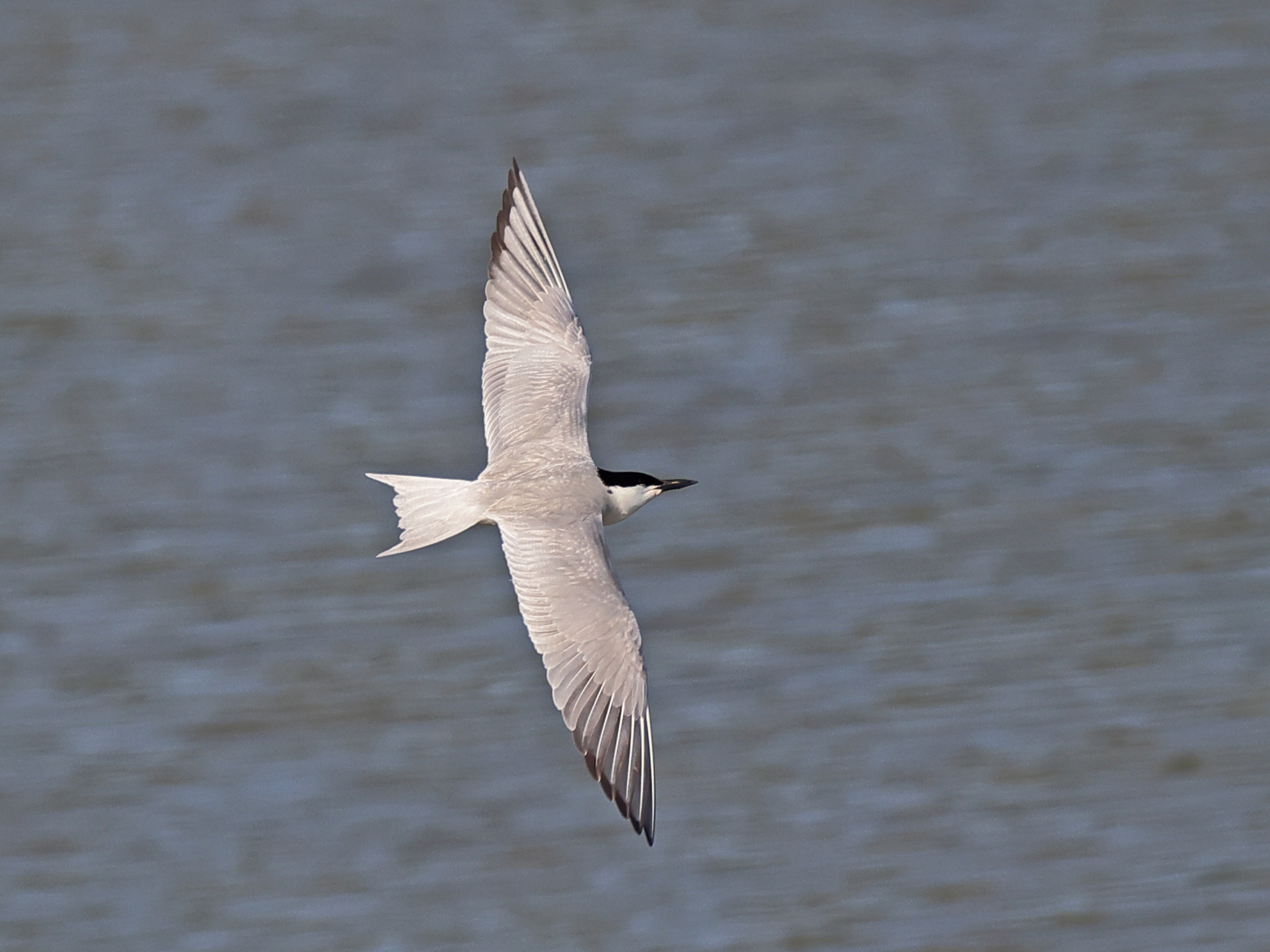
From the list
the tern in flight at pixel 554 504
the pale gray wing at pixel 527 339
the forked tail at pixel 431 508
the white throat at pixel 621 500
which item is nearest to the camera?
the tern in flight at pixel 554 504

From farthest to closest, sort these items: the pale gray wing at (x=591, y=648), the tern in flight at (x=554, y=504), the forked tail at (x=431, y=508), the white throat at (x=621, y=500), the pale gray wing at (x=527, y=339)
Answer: the pale gray wing at (x=527, y=339)
the white throat at (x=621, y=500)
the forked tail at (x=431, y=508)
the tern in flight at (x=554, y=504)
the pale gray wing at (x=591, y=648)

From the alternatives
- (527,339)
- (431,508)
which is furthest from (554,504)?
(527,339)

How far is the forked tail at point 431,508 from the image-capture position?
278 inches

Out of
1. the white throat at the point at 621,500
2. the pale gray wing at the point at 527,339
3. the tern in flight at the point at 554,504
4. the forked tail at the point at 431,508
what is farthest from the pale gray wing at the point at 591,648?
the pale gray wing at the point at 527,339

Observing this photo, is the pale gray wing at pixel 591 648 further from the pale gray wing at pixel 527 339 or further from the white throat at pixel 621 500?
the pale gray wing at pixel 527 339

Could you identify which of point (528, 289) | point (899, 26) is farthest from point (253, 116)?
point (528, 289)

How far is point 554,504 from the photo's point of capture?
7125 millimetres

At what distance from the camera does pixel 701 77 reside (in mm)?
12094

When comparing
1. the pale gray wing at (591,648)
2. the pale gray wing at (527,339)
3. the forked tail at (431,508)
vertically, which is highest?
the pale gray wing at (527,339)

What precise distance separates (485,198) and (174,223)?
1419 mm

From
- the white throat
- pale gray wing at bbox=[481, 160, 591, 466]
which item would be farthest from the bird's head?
pale gray wing at bbox=[481, 160, 591, 466]

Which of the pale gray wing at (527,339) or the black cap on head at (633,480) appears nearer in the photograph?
the black cap on head at (633,480)

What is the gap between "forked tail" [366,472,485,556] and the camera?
7055 millimetres

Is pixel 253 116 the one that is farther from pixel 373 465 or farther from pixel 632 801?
pixel 632 801
